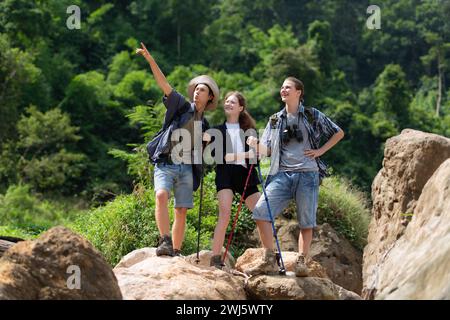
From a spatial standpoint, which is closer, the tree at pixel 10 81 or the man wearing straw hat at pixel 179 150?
the man wearing straw hat at pixel 179 150

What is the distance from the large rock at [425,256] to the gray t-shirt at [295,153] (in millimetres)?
1368

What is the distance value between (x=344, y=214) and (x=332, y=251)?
0.71 metres

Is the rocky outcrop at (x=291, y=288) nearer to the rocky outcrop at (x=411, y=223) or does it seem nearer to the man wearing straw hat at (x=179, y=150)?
the rocky outcrop at (x=411, y=223)

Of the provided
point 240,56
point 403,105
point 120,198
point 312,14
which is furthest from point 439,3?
point 120,198

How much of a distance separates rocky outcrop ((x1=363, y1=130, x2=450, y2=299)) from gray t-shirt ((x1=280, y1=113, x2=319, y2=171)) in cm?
98

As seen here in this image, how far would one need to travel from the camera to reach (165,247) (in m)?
6.62

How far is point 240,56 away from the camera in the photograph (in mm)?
47969

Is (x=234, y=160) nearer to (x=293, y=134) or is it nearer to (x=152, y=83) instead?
(x=293, y=134)

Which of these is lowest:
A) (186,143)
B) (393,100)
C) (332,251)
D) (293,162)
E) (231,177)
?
(332,251)

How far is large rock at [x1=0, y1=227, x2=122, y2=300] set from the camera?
5.14 metres

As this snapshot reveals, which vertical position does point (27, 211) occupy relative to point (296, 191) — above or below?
below

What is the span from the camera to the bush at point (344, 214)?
1140cm

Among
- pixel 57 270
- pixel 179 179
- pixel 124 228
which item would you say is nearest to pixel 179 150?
pixel 179 179

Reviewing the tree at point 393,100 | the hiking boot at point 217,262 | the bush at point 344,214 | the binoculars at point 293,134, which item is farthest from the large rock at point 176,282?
the tree at point 393,100
